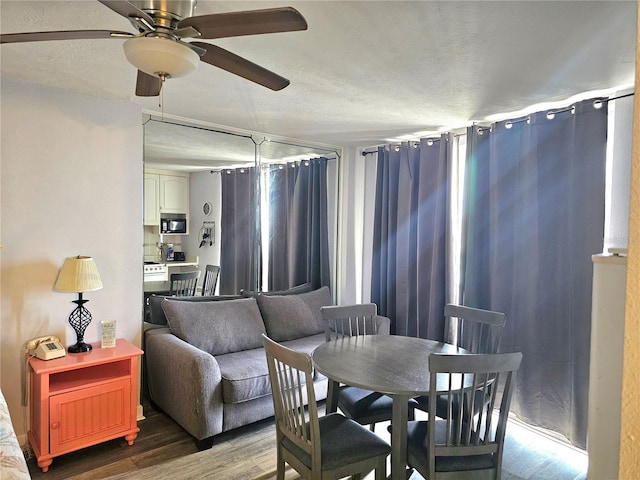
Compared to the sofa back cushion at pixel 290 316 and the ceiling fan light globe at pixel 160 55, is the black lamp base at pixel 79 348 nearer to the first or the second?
the sofa back cushion at pixel 290 316

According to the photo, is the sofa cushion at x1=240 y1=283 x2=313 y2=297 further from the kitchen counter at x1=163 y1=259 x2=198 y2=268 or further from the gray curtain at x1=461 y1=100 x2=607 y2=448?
the gray curtain at x1=461 y1=100 x2=607 y2=448

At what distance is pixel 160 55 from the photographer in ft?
A: 4.53

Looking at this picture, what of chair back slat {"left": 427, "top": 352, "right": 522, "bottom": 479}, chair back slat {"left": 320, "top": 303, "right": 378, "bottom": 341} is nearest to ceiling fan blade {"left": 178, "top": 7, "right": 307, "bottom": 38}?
chair back slat {"left": 427, "top": 352, "right": 522, "bottom": 479}

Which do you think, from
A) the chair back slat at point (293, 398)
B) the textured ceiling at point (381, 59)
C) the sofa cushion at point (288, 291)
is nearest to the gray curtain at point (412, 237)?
the textured ceiling at point (381, 59)

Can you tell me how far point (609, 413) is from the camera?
3.72ft

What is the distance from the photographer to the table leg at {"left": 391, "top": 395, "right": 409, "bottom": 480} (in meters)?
1.98

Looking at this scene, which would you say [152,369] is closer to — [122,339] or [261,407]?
[122,339]

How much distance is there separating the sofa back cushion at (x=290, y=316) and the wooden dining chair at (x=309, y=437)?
158cm

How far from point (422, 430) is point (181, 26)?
2086 mm

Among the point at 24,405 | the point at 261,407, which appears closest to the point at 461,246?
the point at 261,407

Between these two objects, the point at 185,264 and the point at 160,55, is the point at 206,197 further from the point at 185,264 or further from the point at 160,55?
the point at 160,55

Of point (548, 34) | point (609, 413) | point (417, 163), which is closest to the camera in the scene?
point (609, 413)

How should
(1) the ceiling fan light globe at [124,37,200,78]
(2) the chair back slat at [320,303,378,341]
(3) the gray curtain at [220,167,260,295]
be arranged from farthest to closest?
(3) the gray curtain at [220,167,260,295]
(2) the chair back slat at [320,303,378,341]
(1) the ceiling fan light globe at [124,37,200,78]

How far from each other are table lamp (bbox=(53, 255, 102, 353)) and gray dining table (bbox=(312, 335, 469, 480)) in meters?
1.53
